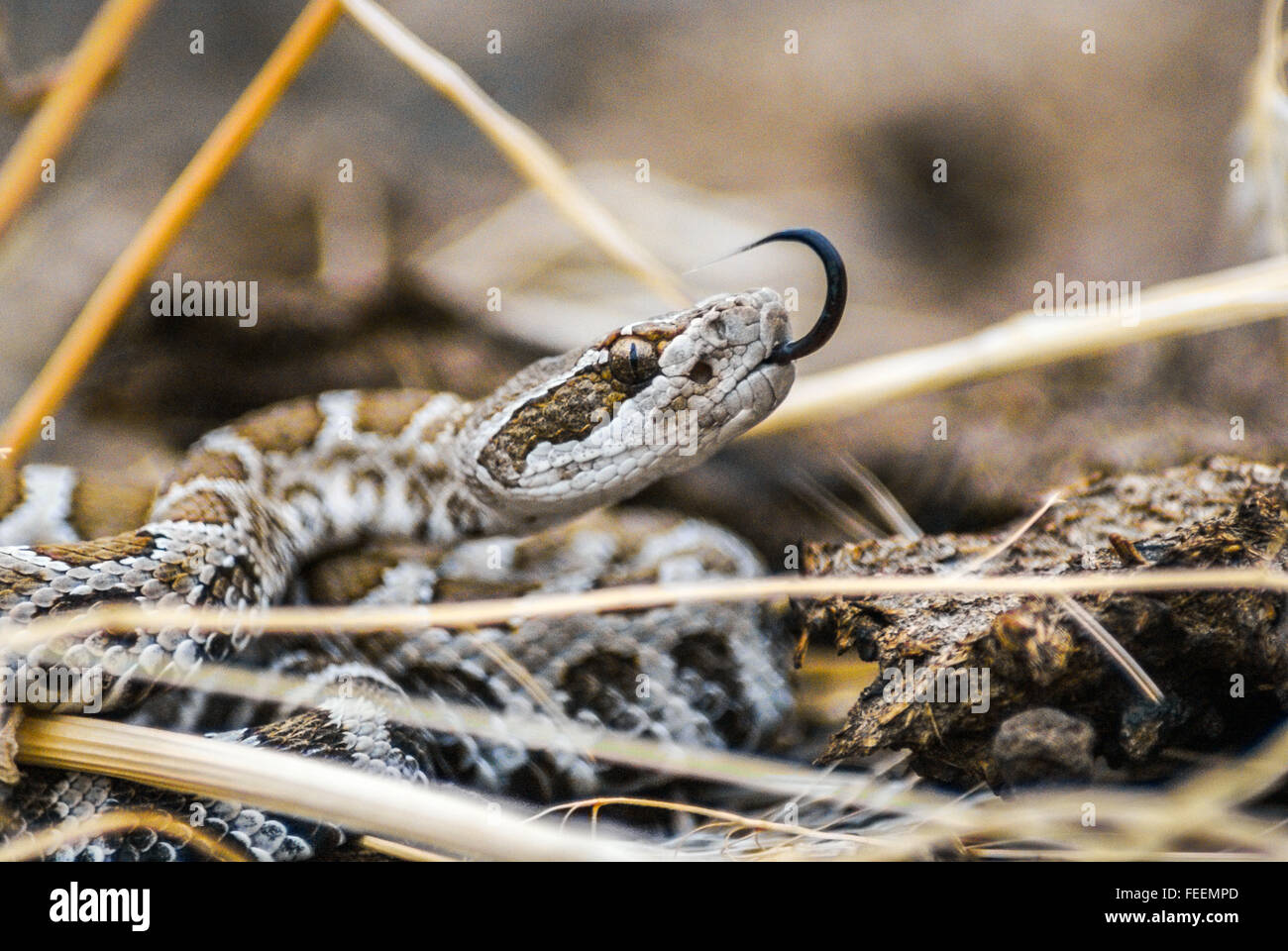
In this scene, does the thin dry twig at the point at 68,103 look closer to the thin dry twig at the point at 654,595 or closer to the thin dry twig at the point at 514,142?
the thin dry twig at the point at 514,142

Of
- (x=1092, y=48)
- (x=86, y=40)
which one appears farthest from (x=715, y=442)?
(x=1092, y=48)

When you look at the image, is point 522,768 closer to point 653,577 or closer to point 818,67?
point 653,577

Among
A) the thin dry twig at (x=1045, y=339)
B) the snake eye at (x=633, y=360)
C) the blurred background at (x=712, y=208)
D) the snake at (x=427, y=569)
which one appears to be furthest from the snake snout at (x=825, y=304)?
Answer: the blurred background at (x=712, y=208)

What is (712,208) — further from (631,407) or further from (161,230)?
(161,230)

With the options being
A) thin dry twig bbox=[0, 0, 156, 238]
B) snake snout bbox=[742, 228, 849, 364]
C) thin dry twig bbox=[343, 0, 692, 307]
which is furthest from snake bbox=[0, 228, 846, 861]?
thin dry twig bbox=[0, 0, 156, 238]

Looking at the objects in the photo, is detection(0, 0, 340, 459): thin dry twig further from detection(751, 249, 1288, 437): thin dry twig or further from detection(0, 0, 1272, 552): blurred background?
detection(751, 249, 1288, 437): thin dry twig

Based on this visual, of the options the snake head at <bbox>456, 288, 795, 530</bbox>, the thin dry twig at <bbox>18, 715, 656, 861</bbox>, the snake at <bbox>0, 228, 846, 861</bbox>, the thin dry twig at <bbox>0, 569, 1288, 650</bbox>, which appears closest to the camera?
the thin dry twig at <bbox>18, 715, 656, 861</bbox>

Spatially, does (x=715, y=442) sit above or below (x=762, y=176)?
below
